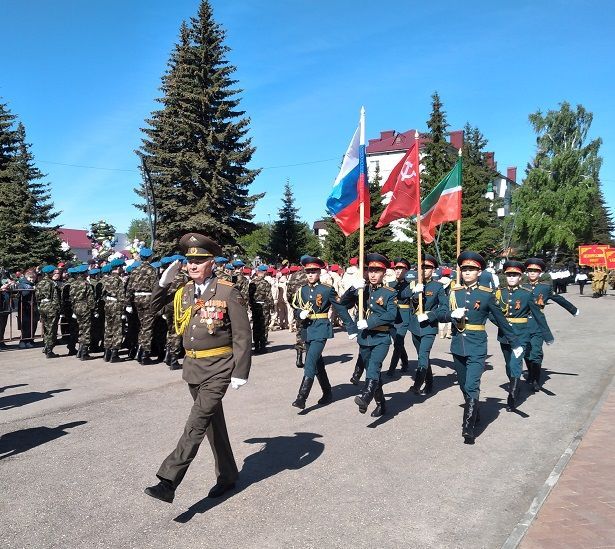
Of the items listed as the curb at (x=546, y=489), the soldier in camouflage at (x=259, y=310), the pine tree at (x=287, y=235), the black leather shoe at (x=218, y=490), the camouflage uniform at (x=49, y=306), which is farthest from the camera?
the pine tree at (x=287, y=235)

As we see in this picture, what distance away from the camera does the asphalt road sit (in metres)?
4.10

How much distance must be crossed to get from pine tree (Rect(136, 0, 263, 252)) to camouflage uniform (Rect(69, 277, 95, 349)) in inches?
687

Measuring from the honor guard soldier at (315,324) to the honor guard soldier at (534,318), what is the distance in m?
3.12

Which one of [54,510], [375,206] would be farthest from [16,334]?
[375,206]

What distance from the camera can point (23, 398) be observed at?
8.12 meters

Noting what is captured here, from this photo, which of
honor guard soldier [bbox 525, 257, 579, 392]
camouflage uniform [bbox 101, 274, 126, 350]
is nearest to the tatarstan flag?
honor guard soldier [bbox 525, 257, 579, 392]

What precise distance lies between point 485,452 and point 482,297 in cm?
184

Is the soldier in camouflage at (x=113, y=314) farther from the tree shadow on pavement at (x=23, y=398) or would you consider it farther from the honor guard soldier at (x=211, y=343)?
the honor guard soldier at (x=211, y=343)

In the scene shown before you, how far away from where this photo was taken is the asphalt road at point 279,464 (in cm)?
410

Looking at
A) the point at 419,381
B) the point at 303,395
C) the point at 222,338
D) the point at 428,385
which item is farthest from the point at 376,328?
the point at 222,338

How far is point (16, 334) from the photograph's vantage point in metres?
16.0

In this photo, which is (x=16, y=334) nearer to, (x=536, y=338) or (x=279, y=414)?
(x=279, y=414)

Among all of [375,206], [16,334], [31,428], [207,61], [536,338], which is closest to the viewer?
[31,428]

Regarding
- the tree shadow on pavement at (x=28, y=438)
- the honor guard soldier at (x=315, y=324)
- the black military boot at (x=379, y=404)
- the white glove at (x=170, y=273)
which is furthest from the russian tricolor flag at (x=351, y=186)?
the tree shadow on pavement at (x=28, y=438)
